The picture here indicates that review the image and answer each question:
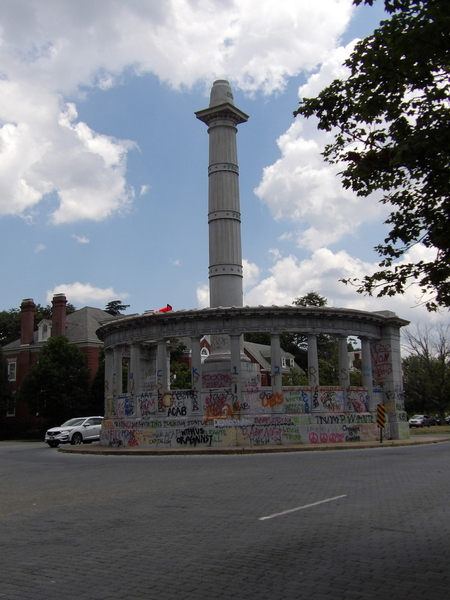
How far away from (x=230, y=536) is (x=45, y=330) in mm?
53401

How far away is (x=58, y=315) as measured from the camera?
2243 inches

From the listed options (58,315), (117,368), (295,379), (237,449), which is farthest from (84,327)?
(237,449)

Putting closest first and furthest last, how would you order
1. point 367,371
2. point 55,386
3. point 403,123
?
1. point 403,123
2. point 367,371
3. point 55,386

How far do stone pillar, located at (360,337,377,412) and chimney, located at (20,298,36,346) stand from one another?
37969 millimetres

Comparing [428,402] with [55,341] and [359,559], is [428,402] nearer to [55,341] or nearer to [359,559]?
[55,341]

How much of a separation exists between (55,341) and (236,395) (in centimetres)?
2899

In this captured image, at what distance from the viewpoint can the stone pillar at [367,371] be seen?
2970cm

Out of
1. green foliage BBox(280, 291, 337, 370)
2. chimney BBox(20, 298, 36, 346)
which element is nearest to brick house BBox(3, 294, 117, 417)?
chimney BBox(20, 298, 36, 346)

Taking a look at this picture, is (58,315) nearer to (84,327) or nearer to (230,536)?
(84,327)

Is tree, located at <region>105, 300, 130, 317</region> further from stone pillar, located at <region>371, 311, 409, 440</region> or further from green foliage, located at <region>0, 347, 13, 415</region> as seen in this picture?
stone pillar, located at <region>371, 311, 409, 440</region>

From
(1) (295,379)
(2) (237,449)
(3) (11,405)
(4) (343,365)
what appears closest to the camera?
(2) (237,449)

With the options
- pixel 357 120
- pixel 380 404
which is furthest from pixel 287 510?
pixel 380 404

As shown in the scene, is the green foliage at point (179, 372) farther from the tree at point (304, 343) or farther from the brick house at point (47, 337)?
the tree at point (304, 343)

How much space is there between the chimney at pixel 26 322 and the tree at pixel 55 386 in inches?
320
